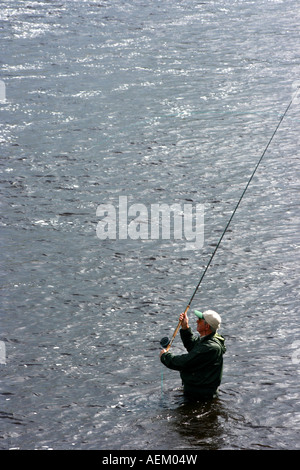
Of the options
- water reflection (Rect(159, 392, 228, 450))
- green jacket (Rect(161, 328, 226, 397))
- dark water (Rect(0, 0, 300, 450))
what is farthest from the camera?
dark water (Rect(0, 0, 300, 450))

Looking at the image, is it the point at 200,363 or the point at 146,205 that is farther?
Answer: the point at 146,205

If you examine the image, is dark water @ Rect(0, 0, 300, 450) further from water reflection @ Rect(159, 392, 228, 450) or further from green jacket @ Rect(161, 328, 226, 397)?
green jacket @ Rect(161, 328, 226, 397)

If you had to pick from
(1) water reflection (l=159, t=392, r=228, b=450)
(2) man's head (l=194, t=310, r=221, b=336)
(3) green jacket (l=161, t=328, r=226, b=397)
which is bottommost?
(1) water reflection (l=159, t=392, r=228, b=450)

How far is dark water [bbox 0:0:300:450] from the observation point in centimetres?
862

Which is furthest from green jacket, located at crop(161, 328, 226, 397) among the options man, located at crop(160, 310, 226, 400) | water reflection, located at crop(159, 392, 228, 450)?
water reflection, located at crop(159, 392, 228, 450)

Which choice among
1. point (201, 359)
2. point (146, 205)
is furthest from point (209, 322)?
point (146, 205)

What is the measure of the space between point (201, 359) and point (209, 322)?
0.38 meters

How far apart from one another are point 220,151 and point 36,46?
7385 millimetres

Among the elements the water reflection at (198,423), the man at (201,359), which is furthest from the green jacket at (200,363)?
the water reflection at (198,423)

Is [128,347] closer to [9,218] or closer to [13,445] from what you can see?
[13,445]

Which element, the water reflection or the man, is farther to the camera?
the man

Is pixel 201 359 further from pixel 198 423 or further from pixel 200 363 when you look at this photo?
pixel 198 423

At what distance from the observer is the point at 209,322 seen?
26.9 ft

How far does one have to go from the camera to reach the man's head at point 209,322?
8180mm
